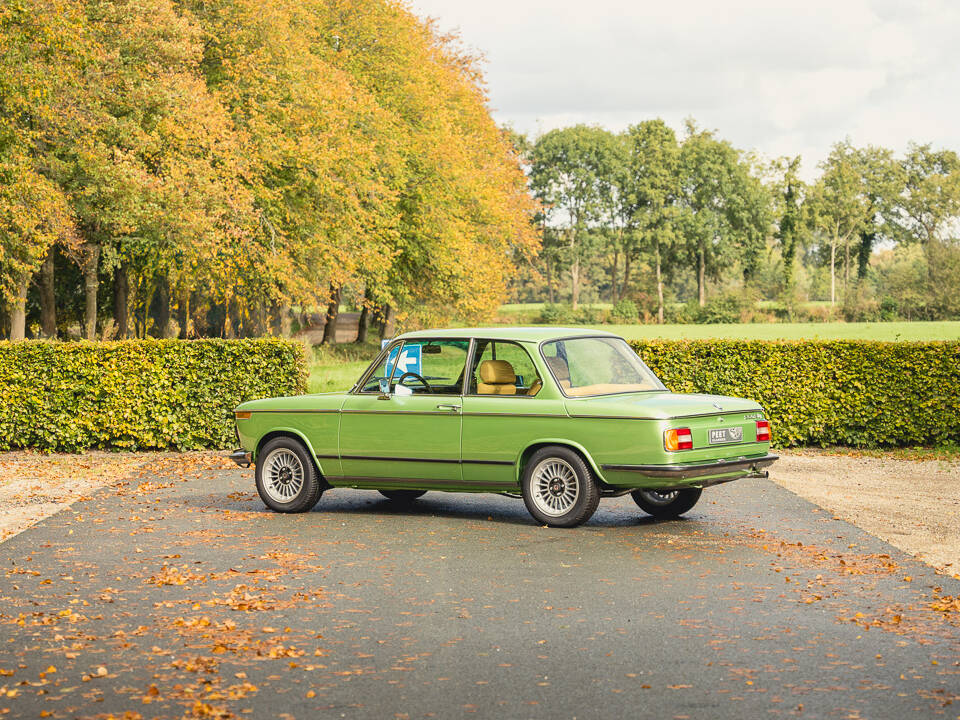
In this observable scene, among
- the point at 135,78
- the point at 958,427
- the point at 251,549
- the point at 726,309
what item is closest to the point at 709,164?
the point at 726,309

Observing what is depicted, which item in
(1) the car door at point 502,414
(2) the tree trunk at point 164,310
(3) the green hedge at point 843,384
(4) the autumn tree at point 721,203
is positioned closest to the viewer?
(1) the car door at point 502,414

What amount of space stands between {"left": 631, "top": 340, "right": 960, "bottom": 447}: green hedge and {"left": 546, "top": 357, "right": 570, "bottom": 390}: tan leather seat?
714cm

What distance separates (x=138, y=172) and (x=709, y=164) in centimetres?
8204

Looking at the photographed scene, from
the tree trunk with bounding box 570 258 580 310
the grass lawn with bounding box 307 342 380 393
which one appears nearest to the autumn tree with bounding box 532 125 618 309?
the tree trunk with bounding box 570 258 580 310

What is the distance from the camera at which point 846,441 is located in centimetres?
1812

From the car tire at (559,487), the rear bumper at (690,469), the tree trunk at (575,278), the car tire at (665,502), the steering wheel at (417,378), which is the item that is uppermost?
the tree trunk at (575,278)

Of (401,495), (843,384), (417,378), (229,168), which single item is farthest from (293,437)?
(229,168)

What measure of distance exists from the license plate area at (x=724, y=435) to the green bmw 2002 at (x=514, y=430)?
0.04 feet

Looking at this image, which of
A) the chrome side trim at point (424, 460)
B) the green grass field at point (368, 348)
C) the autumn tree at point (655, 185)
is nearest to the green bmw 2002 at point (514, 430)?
the chrome side trim at point (424, 460)

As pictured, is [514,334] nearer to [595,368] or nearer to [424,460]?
[595,368]

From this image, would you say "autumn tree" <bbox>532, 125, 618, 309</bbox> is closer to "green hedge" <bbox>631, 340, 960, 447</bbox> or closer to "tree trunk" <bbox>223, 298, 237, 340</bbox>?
"tree trunk" <bbox>223, 298, 237, 340</bbox>

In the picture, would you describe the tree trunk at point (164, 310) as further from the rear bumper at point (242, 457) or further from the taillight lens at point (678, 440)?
the taillight lens at point (678, 440)

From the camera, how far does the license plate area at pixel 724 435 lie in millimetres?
10438

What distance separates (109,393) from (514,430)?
30.9ft
